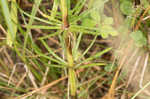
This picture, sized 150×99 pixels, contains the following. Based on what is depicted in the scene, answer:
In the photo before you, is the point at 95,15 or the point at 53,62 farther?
the point at 53,62

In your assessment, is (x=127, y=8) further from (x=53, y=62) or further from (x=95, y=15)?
(x=53, y=62)

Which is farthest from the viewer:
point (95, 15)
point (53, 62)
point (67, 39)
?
point (53, 62)

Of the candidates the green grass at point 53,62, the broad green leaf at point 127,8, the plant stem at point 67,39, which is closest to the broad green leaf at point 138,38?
the green grass at point 53,62

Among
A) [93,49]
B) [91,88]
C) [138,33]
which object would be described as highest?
[138,33]

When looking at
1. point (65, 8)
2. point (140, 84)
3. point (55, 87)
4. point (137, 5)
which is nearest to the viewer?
point (65, 8)

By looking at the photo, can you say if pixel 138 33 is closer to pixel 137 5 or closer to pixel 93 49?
pixel 137 5

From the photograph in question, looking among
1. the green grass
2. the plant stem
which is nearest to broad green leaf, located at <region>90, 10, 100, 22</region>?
the green grass

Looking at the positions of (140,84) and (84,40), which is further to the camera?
(84,40)

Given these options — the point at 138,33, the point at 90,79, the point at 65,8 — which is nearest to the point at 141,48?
the point at 138,33

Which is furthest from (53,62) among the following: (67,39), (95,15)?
(67,39)
